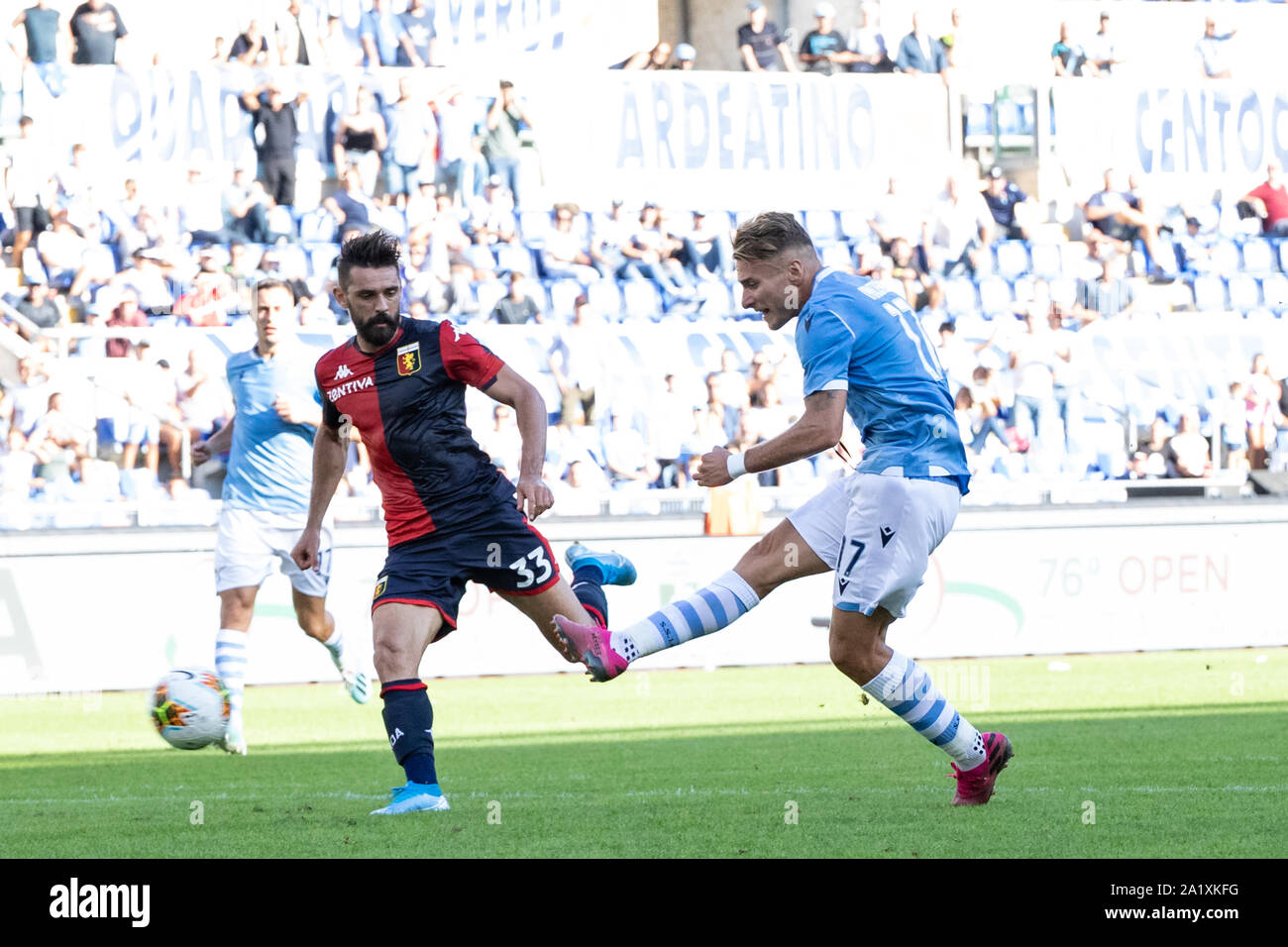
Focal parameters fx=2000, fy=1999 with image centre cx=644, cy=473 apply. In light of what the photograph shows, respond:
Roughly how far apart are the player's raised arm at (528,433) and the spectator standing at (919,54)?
1785cm

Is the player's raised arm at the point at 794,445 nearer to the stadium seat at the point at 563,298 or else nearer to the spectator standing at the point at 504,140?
the stadium seat at the point at 563,298

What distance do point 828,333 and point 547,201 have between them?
53.5 ft

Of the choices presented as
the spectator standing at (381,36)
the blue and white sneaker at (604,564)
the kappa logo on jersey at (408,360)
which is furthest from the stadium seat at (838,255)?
the kappa logo on jersey at (408,360)

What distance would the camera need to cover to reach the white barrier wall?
50.0 feet

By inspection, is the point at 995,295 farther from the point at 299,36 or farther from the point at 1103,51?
the point at 299,36

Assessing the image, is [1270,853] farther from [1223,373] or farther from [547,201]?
[547,201]

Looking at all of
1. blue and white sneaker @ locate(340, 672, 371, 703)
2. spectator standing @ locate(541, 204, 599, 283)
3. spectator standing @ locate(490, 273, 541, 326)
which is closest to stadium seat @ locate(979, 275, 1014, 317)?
spectator standing @ locate(541, 204, 599, 283)

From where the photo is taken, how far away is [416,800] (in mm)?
7246

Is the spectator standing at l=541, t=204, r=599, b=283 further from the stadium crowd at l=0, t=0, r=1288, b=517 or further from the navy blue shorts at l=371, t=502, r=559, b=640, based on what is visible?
the navy blue shorts at l=371, t=502, r=559, b=640

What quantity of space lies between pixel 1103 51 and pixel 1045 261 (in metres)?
4.91

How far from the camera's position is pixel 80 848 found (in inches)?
263

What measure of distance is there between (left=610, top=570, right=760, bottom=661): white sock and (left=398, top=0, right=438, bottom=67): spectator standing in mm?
15951

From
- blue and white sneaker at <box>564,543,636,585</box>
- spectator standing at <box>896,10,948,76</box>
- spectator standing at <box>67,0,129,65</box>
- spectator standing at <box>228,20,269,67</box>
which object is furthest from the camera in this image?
spectator standing at <box>896,10,948,76</box>
